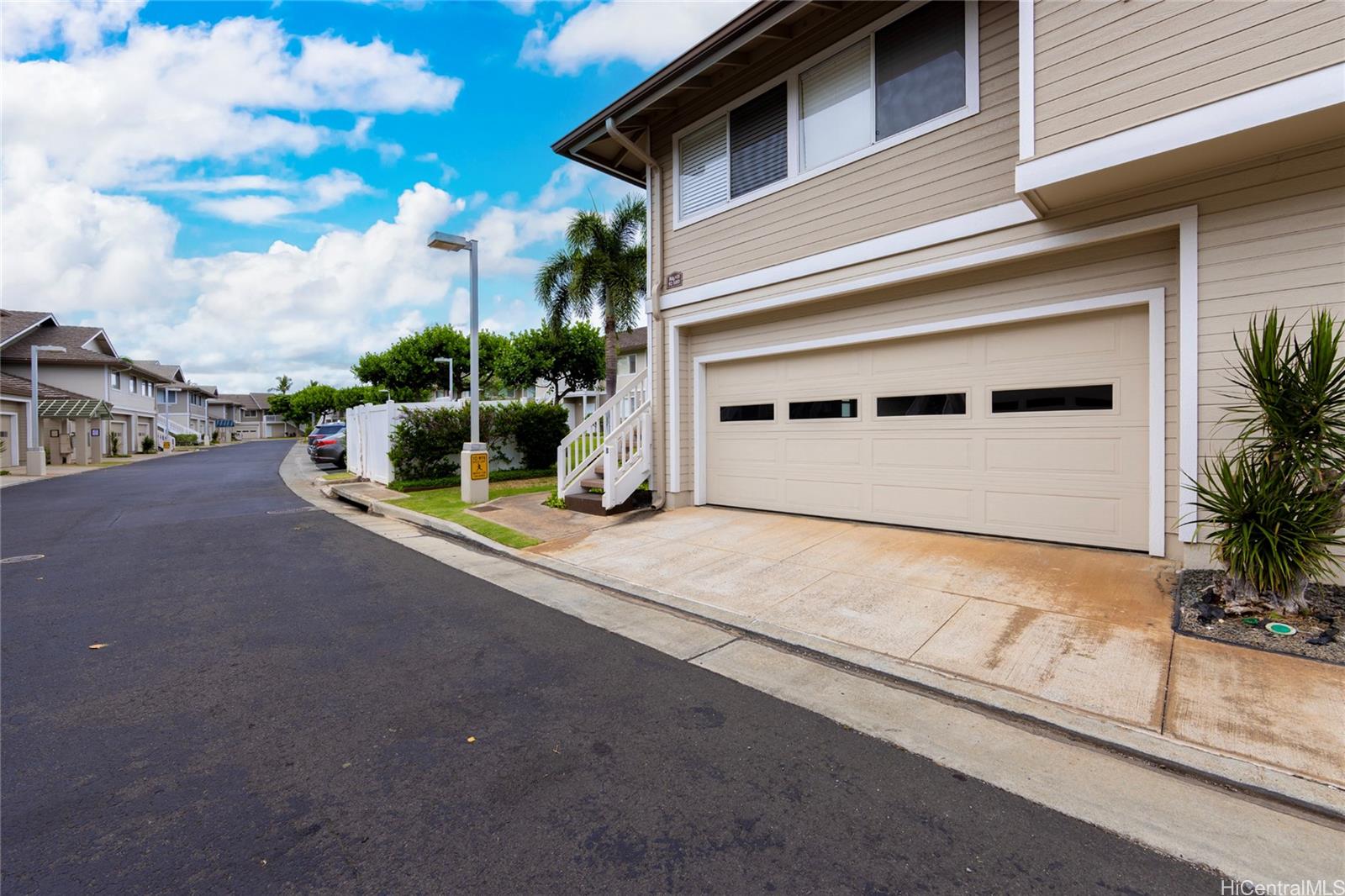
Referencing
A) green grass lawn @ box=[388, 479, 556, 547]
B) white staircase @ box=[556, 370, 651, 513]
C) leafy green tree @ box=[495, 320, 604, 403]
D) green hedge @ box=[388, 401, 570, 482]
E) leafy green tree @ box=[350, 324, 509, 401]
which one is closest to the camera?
green grass lawn @ box=[388, 479, 556, 547]

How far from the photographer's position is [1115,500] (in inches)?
228

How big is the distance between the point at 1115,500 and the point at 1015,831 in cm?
469

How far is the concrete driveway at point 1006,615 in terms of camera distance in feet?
10.1

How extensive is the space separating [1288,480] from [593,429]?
28.5ft

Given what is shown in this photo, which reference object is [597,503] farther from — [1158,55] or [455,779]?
[1158,55]

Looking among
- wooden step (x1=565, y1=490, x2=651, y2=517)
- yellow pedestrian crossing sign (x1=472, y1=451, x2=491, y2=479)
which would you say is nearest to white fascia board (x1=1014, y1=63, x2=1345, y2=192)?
wooden step (x1=565, y1=490, x2=651, y2=517)

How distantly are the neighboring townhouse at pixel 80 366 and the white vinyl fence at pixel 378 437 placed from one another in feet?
72.5

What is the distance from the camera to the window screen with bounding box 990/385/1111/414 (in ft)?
19.3

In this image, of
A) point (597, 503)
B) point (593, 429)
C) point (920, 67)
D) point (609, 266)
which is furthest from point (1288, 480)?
point (609, 266)

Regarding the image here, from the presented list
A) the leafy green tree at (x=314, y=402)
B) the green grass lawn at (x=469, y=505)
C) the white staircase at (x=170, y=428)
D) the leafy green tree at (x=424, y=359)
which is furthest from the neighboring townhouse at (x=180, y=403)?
the green grass lawn at (x=469, y=505)

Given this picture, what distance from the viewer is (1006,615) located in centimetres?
451

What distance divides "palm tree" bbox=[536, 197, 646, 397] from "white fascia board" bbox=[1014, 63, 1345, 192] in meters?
12.7

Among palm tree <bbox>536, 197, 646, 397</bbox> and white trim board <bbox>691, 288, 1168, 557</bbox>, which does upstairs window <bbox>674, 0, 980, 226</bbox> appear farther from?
palm tree <bbox>536, 197, 646, 397</bbox>

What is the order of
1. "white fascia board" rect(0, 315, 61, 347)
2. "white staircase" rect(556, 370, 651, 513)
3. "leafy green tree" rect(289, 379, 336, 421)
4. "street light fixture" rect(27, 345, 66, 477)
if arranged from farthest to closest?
"leafy green tree" rect(289, 379, 336, 421)
"white fascia board" rect(0, 315, 61, 347)
"street light fixture" rect(27, 345, 66, 477)
"white staircase" rect(556, 370, 651, 513)
